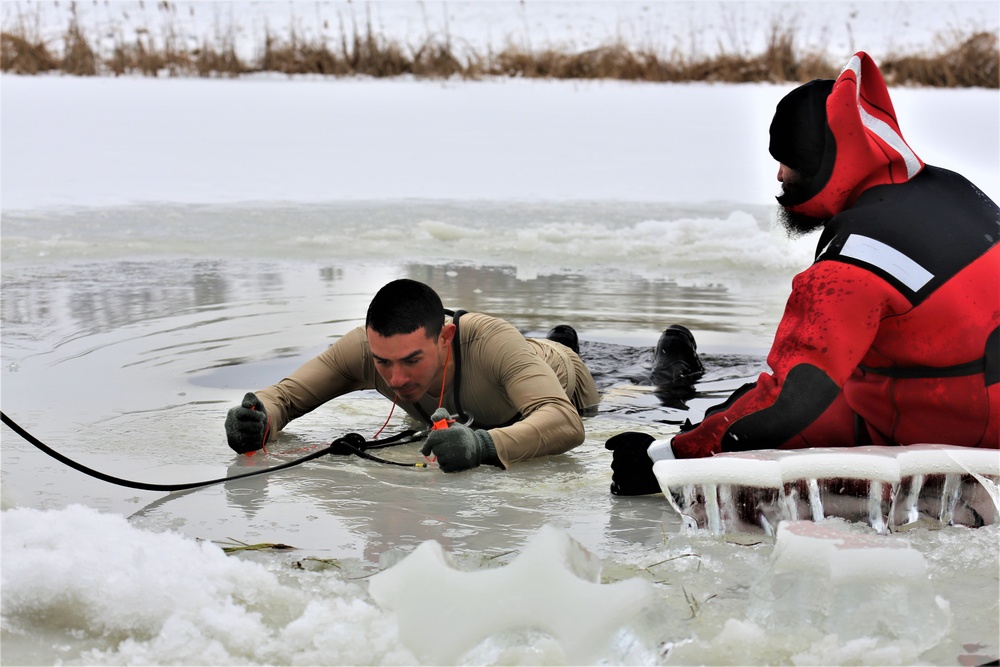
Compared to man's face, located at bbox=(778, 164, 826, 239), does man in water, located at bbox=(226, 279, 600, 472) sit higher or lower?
lower

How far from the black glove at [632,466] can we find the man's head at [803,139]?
0.90m

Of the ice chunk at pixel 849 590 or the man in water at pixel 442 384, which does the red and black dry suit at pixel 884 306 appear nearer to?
the ice chunk at pixel 849 590

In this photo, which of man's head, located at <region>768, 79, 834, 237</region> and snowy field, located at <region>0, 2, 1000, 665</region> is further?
man's head, located at <region>768, 79, 834, 237</region>

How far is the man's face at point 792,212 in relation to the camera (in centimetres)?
340

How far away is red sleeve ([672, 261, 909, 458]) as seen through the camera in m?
3.14

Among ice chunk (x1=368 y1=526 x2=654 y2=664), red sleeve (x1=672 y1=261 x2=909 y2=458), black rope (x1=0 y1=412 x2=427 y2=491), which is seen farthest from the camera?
black rope (x1=0 y1=412 x2=427 y2=491)

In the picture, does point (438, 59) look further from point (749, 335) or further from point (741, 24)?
point (749, 335)

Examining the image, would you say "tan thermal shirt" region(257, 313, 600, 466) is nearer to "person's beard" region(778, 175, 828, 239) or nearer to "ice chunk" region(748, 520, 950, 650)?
"person's beard" region(778, 175, 828, 239)

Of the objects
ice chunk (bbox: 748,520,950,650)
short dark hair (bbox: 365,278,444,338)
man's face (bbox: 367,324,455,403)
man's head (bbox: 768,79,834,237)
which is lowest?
ice chunk (bbox: 748,520,950,650)

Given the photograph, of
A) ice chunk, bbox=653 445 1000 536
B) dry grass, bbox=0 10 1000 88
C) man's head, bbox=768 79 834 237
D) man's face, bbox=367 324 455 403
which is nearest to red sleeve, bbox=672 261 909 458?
ice chunk, bbox=653 445 1000 536

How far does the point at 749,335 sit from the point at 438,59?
1186cm

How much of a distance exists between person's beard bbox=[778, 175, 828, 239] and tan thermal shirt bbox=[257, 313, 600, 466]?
1.04 meters

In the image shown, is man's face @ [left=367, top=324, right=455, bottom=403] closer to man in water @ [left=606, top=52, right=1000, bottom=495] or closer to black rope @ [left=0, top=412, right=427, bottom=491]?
black rope @ [left=0, top=412, right=427, bottom=491]

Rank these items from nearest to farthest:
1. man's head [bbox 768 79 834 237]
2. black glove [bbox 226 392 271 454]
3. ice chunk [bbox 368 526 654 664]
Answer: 1. ice chunk [bbox 368 526 654 664]
2. man's head [bbox 768 79 834 237]
3. black glove [bbox 226 392 271 454]
